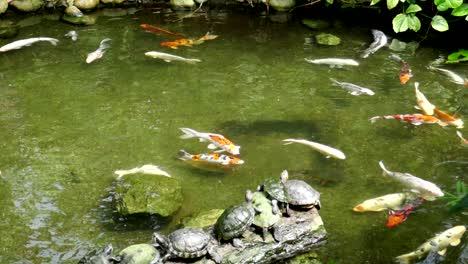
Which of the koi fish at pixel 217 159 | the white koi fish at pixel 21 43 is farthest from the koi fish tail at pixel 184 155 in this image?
the white koi fish at pixel 21 43

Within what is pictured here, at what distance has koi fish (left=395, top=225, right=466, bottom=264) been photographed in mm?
4512

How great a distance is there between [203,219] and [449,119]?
11.5 ft

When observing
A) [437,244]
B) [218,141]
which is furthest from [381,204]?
[218,141]

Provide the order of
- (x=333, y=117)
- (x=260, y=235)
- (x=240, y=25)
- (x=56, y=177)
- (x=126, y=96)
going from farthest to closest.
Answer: (x=240, y=25), (x=126, y=96), (x=333, y=117), (x=56, y=177), (x=260, y=235)

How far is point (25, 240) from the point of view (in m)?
4.86

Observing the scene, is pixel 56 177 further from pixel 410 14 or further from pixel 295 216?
pixel 410 14

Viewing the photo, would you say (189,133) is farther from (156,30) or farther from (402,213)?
(156,30)

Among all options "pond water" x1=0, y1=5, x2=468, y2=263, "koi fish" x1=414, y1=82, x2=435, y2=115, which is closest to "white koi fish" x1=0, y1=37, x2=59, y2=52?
"pond water" x1=0, y1=5, x2=468, y2=263

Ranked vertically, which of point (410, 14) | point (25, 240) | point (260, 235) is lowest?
point (25, 240)

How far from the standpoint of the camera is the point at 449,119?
6387 mm

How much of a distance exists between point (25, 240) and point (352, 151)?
362cm

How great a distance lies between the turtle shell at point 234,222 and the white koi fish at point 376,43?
198 inches

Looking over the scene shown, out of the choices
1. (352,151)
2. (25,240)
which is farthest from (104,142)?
(352,151)

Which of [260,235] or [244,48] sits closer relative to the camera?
[260,235]
